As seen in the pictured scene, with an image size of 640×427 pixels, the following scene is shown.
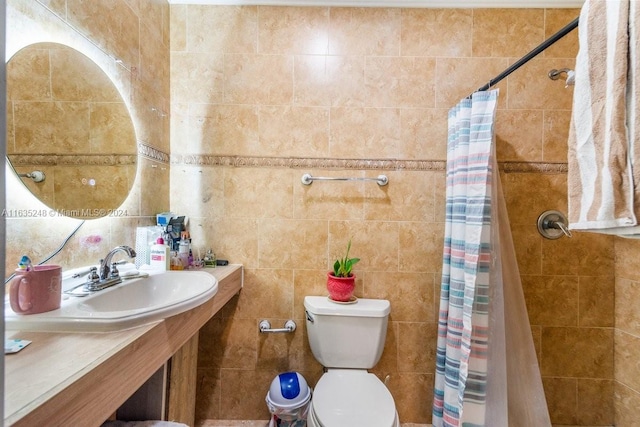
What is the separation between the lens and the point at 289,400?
4.29 feet

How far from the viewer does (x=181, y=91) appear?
1562 millimetres

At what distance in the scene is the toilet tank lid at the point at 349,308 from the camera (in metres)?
1.35

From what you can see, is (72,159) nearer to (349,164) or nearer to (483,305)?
(349,164)

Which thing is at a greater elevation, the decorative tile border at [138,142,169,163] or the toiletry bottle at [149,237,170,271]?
the decorative tile border at [138,142,169,163]

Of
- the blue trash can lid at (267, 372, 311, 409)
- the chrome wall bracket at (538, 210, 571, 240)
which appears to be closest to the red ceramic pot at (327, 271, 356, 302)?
the blue trash can lid at (267, 372, 311, 409)

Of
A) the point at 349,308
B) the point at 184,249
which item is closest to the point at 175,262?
the point at 184,249

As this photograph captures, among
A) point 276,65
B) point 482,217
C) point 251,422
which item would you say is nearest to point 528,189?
point 482,217

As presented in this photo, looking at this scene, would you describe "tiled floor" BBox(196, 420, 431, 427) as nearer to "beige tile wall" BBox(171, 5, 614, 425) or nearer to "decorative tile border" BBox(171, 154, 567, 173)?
"beige tile wall" BBox(171, 5, 614, 425)

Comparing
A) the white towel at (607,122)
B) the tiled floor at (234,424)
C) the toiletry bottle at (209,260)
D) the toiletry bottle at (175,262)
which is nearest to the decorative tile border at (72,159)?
the toiletry bottle at (175,262)

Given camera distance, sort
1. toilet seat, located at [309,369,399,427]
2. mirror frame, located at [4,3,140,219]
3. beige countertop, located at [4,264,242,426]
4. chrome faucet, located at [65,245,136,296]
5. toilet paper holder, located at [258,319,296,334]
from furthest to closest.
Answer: toilet paper holder, located at [258,319,296,334] < toilet seat, located at [309,369,399,427] < chrome faucet, located at [65,245,136,296] < mirror frame, located at [4,3,140,219] < beige countertop, located at [4,264,242,426]

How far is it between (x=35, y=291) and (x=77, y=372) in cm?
34

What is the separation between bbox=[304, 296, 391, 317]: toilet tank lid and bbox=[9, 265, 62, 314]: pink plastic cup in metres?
0.98

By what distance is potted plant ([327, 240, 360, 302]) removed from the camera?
1.40 meters

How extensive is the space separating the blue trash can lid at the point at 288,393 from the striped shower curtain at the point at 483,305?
68 cm
